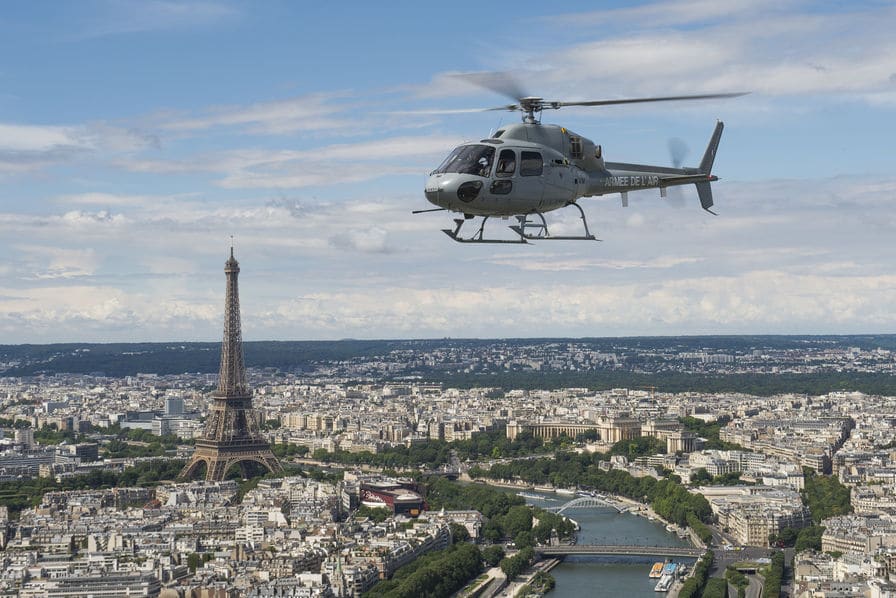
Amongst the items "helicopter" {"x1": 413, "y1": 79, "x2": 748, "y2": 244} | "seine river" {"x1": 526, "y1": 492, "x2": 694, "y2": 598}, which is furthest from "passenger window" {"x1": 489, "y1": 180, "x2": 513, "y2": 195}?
"seine river" {"x1": 526, "y1": 492, "x2": 694, "y2": 598}

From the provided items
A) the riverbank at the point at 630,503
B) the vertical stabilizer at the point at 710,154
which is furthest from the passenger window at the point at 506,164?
the riverbank at the point at 630,503

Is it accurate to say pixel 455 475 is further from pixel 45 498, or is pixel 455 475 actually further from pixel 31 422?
pixel 31 422

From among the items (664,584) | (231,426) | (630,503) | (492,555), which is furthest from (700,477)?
(664,584)

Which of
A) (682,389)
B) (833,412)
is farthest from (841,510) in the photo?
(682,389)

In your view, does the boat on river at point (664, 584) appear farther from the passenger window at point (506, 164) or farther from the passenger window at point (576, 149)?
the passenger window at point (506, 164)

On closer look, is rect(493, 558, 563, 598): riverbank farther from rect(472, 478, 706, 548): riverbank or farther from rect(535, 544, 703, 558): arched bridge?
rect(472, 478, 706, 548): riverbank

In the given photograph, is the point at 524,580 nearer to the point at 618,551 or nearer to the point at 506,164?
the point at 618,551
